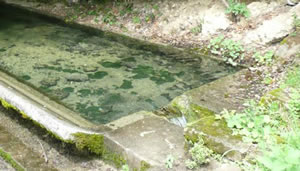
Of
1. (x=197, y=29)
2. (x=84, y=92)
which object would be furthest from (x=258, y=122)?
(x=197, y=29)

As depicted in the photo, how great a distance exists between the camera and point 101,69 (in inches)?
266

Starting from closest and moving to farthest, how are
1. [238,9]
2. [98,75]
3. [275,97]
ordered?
[275,97]
[98,75]
[238,9]

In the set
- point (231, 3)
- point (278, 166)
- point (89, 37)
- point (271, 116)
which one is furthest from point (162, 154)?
point (89, 37)

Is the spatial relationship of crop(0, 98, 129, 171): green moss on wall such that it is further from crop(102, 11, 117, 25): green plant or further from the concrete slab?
crop(102, 11, 117, 25): green plant

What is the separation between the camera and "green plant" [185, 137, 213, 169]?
114 inches

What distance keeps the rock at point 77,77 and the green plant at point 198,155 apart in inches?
148

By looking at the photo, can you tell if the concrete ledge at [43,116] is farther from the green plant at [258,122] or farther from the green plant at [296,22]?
the green plant at [296,22]

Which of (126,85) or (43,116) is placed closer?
(43,116)

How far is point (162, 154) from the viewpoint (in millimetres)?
3129

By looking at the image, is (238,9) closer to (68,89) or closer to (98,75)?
(98,75)

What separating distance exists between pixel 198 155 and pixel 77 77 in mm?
4023

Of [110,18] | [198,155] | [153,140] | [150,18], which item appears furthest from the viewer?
[110,18]

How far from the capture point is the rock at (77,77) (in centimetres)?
625

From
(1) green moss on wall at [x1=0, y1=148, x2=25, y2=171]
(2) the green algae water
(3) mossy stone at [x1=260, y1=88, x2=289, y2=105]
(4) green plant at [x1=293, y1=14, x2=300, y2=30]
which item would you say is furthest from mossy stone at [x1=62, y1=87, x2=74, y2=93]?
(4) green plant at [x1=293, y1=14, x2=300, y2=30]
